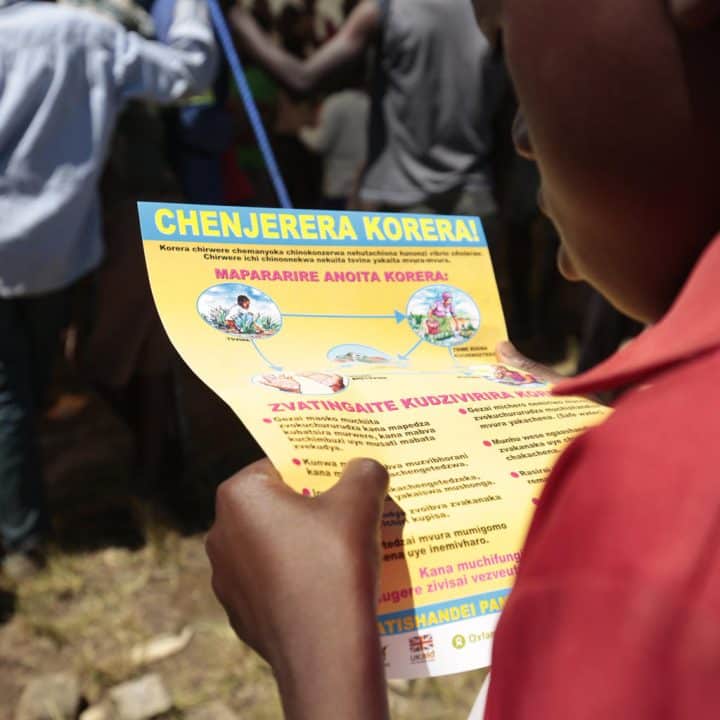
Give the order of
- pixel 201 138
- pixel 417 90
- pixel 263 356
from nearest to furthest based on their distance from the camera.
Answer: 1. pixel 263 356
2. pixel 201 138
3. pixel 417 90

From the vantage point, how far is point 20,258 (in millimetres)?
1888

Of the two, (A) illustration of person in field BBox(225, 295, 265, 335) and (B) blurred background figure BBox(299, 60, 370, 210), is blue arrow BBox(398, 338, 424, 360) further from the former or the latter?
(B) blurred background figure BBox(299, 60, 370, 210)

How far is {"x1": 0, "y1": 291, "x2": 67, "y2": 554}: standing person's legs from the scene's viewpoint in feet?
6.69

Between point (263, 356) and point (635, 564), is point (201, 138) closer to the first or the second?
point (263, 356)

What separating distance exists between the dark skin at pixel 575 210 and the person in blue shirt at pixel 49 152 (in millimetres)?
1418

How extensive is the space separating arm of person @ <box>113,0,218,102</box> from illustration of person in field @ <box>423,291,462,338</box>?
Answer: 1.35 meters

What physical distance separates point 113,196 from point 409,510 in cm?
168

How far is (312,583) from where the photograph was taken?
0.60 meters

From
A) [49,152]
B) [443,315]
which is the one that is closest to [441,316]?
[443,315]

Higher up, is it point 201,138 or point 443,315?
point 443,315

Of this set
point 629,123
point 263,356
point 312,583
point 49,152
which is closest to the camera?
point 629,123

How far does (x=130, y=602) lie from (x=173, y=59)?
4.32 ft

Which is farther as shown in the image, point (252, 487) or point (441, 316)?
point (441, 316)

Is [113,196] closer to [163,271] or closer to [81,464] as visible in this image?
[81,464]
